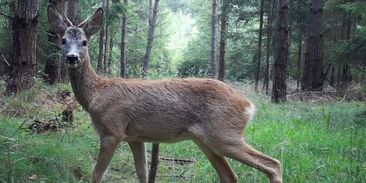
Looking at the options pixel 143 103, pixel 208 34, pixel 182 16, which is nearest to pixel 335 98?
pixel 143 103

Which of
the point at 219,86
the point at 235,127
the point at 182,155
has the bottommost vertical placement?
the point at 182,155

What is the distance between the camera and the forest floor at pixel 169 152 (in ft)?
15.6

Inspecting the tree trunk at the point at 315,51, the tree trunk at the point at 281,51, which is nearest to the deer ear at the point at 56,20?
the tree trunk at the point at 281,51

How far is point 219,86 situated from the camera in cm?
496

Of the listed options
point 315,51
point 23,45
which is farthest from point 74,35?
point 315,51

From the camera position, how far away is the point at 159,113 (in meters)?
4.91

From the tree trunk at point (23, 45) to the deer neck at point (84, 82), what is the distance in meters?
3.76

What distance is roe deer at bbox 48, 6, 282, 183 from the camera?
15.3 ft

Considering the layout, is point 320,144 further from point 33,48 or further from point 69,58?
point 33,48

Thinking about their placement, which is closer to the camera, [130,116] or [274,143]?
[130,116]

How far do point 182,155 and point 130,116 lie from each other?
5.61 feet

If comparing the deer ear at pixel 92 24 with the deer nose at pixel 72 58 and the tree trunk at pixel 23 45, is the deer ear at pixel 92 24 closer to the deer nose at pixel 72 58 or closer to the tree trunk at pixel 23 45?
the deer nose at pixel 72 58

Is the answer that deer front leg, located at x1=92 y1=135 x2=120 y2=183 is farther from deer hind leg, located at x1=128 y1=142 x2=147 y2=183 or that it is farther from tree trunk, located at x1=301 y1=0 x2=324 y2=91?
tree trunk, located at x1=301 y1=0 x2=324 y2=91

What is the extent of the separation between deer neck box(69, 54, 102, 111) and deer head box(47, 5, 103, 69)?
9 centimetres
